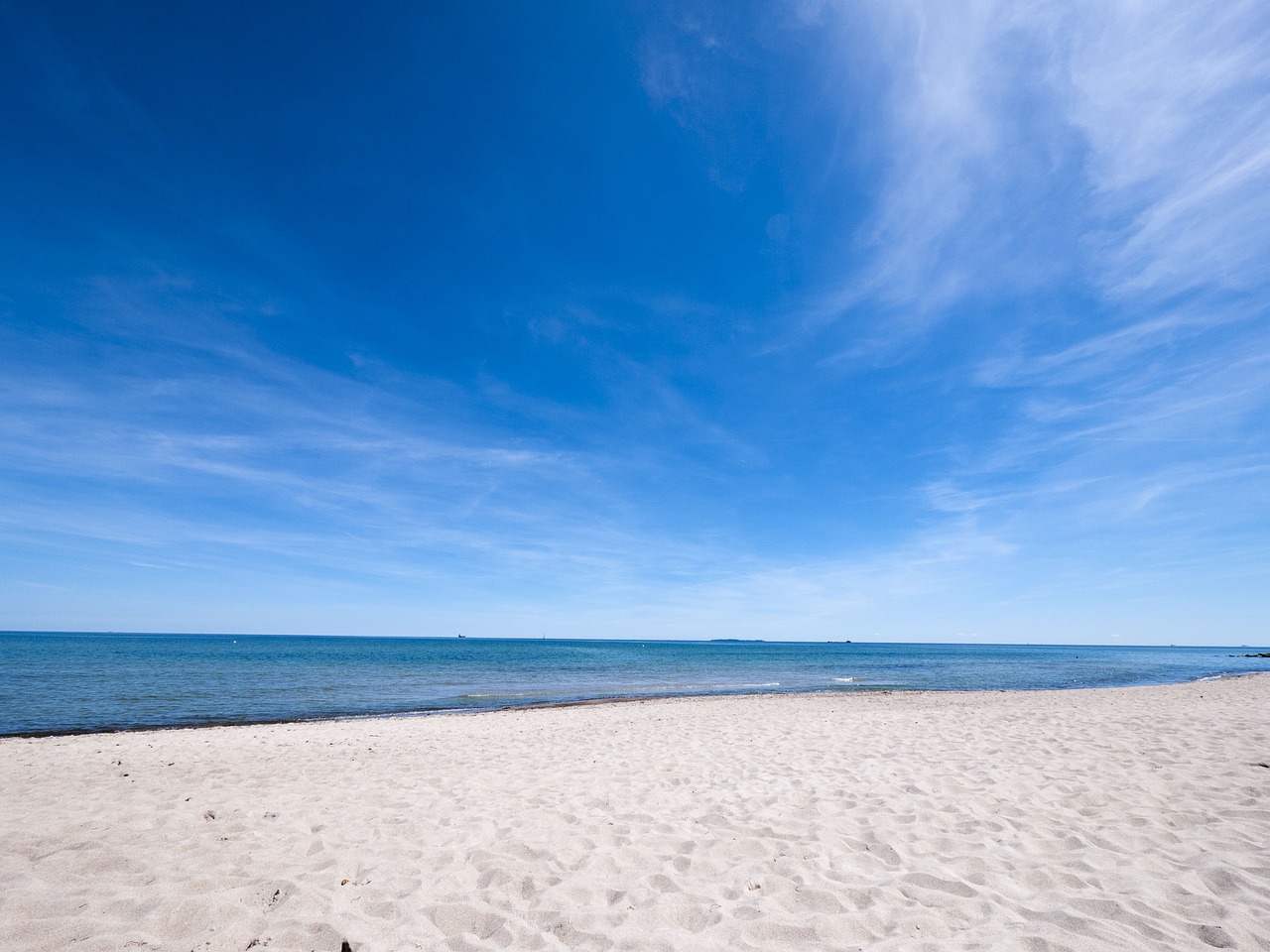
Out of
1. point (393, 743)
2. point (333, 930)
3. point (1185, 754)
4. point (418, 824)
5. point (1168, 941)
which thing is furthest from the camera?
point (393, 743)

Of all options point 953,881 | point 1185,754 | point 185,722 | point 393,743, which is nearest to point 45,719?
point 185,722

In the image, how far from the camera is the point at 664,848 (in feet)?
17.6

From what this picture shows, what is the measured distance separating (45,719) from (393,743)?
567 inches

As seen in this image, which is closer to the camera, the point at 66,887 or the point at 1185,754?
the point at 66,887

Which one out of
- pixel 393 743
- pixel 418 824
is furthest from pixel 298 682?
pixel 418 824

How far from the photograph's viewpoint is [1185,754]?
812 centimetres

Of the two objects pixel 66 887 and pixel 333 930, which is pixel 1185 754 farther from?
pixel 66 887

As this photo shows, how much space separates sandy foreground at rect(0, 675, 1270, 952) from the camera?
3.91 meters

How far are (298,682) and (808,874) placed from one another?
1355 inches

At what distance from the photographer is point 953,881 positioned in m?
4.43

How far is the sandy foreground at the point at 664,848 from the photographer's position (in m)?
3.91

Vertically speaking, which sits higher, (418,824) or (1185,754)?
(1185,754)

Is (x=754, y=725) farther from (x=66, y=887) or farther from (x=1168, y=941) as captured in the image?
(x=66, y=887)

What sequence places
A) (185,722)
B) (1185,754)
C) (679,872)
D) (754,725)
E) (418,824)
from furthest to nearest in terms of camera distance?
(185,722), (754,725), (1185,754), (418,824), (679,872)
